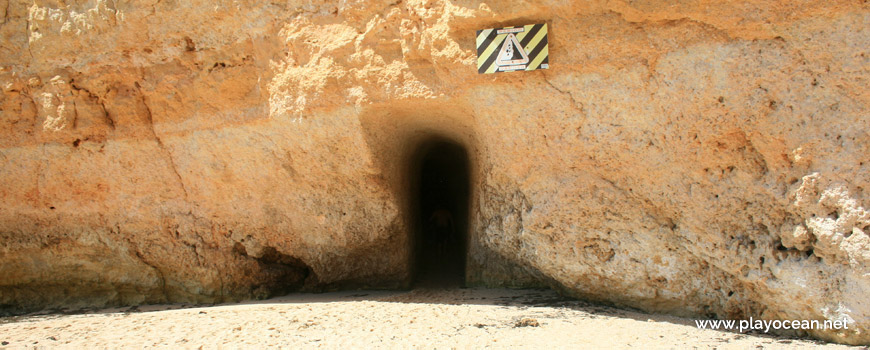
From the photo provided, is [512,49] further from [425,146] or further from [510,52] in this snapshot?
[425,146]

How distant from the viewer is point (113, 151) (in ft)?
11.7

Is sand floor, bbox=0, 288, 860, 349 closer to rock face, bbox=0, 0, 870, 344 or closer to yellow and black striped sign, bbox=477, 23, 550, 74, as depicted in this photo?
rock face, bbox=0, 0, 870, 344

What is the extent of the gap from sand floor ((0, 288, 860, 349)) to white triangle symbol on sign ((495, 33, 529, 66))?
1.30 metres

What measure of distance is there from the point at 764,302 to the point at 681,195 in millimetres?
611

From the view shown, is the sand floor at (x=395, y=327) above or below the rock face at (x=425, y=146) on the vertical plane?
below

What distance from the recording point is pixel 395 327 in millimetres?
2695

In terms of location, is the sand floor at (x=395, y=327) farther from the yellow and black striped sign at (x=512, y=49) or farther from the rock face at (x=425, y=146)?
the yellow and black striped sign at (x=512, y=49)

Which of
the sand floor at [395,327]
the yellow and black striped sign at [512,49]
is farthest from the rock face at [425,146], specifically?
the sand floor at [395,327]

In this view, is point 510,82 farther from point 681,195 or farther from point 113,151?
point 113,151

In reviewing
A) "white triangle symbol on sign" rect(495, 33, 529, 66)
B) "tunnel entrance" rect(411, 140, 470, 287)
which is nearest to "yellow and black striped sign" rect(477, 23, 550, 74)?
"white triangle symbol on sign" rect(495, 33, 529, 66)

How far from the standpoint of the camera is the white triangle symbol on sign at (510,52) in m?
2.80

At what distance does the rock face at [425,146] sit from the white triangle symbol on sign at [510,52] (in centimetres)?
9

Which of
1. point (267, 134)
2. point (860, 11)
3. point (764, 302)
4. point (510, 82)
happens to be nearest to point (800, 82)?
point (860, 11)

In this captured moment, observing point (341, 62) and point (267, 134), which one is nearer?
point (341, 62)
